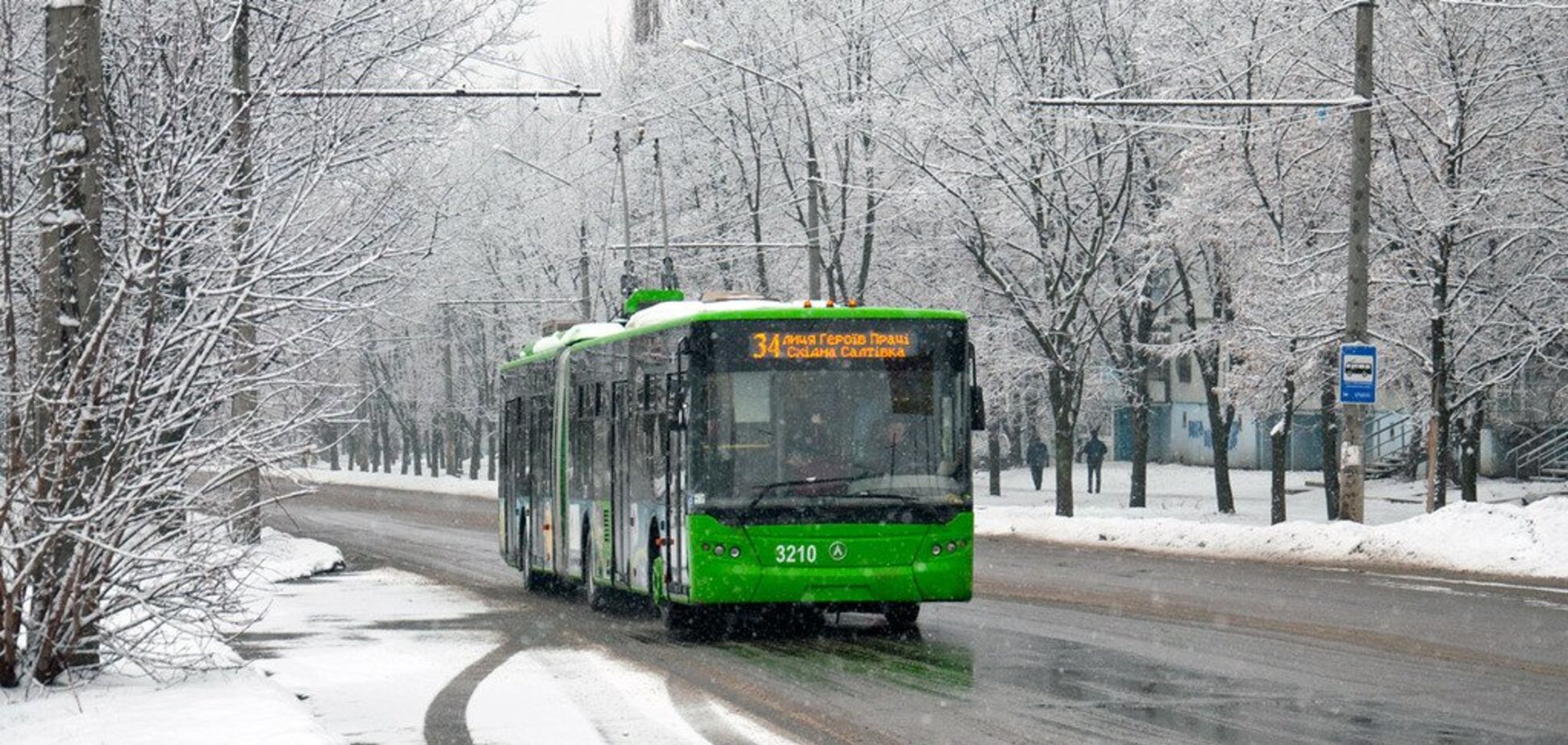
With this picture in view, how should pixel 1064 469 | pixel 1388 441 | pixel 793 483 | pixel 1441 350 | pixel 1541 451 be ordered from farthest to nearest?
pixel 1388 441, pixel 1541 451, pixel 1064 469, pixel 1441 350, pixel 793 483

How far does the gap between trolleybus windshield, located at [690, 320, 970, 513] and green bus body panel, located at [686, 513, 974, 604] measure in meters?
0.22

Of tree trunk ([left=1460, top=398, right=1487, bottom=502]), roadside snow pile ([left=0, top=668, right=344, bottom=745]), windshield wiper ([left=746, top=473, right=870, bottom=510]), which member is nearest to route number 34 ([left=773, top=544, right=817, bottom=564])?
windshield wiper ([left=746, top=473, right=870, bottom=510])

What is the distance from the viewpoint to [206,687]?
12.9 m

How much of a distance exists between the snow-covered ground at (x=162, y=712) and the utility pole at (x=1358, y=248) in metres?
18.3

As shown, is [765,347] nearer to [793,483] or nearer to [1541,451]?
[793,483]

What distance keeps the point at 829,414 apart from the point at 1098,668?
406 cm

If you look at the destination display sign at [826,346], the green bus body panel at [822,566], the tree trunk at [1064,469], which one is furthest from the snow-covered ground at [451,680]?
the tree trunk at [1064,469]

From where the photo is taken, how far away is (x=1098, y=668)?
588 inches

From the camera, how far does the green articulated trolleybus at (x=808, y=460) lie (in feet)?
58.6

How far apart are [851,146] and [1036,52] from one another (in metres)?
Result: 8.24

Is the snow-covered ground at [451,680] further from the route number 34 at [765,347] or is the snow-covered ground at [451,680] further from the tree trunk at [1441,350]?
the tree trunk at [1441,350]

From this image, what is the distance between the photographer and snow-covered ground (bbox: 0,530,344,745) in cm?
1108

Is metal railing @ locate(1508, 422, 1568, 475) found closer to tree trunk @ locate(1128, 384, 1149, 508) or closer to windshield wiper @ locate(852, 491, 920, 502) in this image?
tree trunk @ locate(1128, 384, 1149, 508)

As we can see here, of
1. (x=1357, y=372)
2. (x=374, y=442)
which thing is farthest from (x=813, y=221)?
(x=374, y=442)
